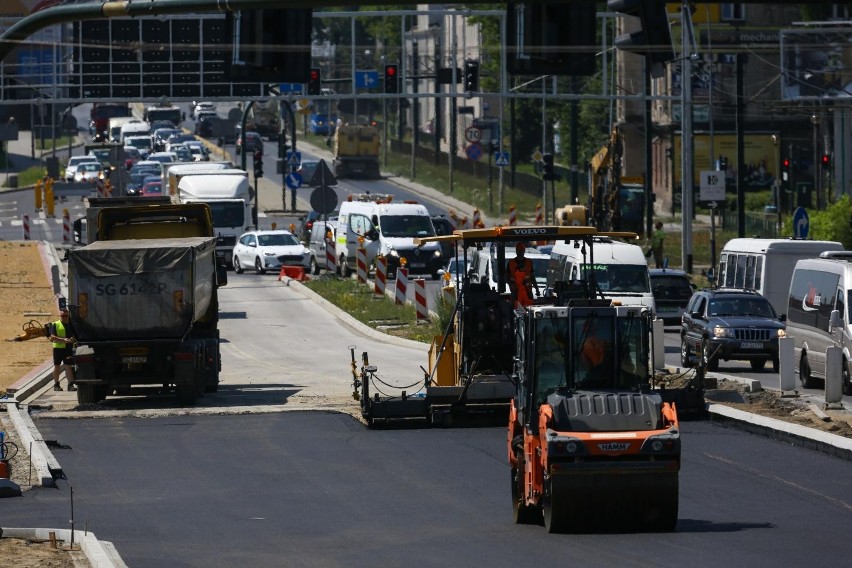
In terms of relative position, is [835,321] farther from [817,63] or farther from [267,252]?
[817,63]

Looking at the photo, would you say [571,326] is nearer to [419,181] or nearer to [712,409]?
[712,409]

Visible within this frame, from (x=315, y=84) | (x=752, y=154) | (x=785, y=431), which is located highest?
(x=315, y=84)

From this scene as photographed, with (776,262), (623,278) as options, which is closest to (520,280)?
(623,278)

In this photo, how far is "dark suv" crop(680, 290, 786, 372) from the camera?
102 feet

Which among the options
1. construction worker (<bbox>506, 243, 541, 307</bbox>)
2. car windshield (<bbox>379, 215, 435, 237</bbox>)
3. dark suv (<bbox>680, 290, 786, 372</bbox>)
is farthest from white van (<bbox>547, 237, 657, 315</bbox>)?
car windshield (<bbox>379, 215, 435, 237</bbox>)

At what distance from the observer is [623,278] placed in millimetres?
35625

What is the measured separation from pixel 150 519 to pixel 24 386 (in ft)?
44.3

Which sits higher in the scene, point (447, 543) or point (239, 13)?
point (239, 13)

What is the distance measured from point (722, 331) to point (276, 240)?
2874 cm

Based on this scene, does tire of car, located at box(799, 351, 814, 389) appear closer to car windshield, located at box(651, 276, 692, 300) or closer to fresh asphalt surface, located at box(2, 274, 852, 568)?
fresh asphalt surface, located at box(2, 274, 852, 568)

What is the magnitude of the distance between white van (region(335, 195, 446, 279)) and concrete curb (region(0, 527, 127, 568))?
37.8m

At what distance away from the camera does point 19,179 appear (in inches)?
4269

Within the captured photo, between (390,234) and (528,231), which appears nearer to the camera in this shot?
(528,231)

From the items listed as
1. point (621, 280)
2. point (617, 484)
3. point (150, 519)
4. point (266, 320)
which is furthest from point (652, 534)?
point (266, 320)
